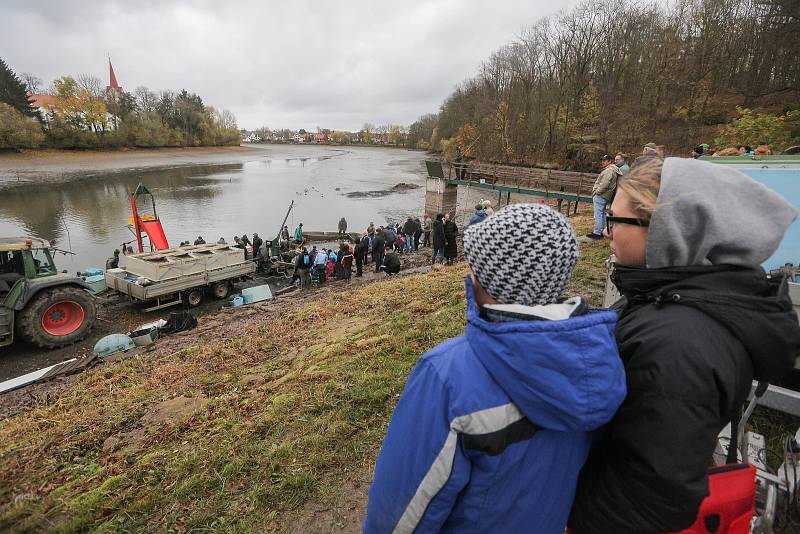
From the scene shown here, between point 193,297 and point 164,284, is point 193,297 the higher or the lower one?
the lower one

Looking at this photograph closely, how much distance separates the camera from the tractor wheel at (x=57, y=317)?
9.01m

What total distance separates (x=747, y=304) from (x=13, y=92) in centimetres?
8624

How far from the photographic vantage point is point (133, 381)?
686 centimetres

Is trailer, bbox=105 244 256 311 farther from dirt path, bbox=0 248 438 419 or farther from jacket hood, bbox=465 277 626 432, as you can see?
jacket hood, bbox=465 277 626 432

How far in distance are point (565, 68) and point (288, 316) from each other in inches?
1547

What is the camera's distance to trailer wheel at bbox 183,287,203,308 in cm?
1262

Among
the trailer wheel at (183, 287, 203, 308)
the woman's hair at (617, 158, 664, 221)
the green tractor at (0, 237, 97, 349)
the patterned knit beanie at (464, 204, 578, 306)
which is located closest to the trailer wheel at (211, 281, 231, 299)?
the trailer wheel at (183, 287, 203, 308)

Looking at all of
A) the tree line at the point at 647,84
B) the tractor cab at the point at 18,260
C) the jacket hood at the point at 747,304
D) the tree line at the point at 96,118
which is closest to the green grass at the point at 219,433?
the jacket hood at the point at 747,304

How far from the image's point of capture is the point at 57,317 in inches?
379

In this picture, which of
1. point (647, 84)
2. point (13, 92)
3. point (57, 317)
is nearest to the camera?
point (57, 317)

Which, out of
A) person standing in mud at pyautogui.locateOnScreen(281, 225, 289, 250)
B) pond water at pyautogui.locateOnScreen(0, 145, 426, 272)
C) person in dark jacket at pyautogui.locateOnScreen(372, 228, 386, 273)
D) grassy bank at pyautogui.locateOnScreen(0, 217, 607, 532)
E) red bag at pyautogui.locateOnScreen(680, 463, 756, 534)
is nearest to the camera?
red bag at pyautogui.locateOnScreen(680, 463, 756, 534)

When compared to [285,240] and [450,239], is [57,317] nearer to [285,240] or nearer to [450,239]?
[450,239]

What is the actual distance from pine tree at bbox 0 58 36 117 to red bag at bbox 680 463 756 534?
83.4 metres

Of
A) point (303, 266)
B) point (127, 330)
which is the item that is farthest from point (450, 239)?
point (127, 330)
